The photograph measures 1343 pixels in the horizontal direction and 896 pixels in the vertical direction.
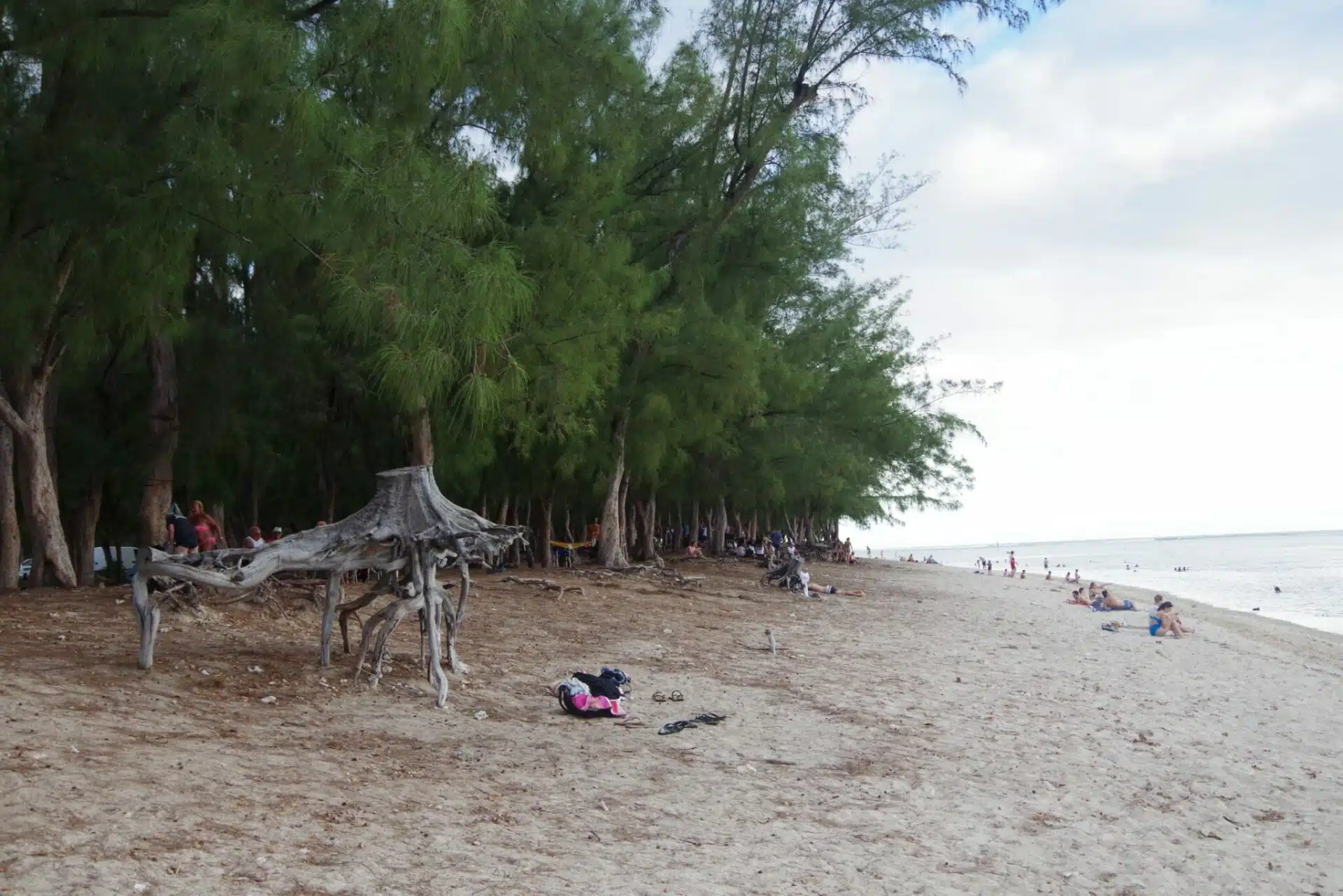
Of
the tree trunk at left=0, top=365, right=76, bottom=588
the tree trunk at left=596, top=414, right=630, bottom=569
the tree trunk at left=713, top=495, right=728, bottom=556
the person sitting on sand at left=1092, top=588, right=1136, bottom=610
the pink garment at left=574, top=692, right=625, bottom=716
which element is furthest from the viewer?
the tree trunk at left=713, top=495, right=728, bottom=556

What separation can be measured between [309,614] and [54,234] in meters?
4.78

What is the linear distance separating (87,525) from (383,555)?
577 inches

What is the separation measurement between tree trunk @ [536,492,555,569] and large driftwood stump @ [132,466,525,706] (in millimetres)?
16070

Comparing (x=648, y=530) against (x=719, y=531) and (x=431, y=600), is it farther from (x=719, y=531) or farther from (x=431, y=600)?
(x=431, y=600)

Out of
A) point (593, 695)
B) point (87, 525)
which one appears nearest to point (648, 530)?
point (87, 525)

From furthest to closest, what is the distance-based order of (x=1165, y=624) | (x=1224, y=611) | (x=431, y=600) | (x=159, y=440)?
1. (x=1224, y=611)
2. (x=1165, y=624)
3. (x=159, y=440)
4. (x=431, y=600)

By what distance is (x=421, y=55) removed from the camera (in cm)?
843

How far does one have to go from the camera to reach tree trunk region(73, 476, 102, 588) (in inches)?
799

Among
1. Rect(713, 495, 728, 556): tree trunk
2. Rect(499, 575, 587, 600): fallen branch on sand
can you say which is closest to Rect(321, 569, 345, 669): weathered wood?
Rect(499, 575, 587, 600): fallen branch on sand

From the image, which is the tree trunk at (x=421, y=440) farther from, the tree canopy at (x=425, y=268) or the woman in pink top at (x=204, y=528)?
the woman in pink top at (x=204, y=528)

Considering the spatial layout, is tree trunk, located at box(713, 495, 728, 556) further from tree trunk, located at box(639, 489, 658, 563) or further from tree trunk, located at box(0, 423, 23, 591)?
tree trunk, located at box(0, 423, 23, 591)

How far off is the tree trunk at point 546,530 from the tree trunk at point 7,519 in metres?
11.9

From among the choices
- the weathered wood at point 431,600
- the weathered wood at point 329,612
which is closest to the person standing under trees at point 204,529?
the weathered wood at point 329,612

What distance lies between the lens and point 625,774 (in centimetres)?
756
